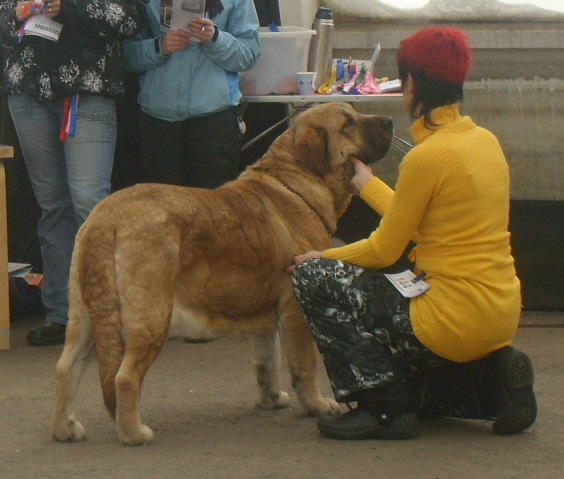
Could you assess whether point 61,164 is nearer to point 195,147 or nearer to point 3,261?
point 3,261

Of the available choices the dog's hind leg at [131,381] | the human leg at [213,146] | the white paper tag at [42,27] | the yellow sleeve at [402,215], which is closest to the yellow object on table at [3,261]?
the white paper tag at [42,27]

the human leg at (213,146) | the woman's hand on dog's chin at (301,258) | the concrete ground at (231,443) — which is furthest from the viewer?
the human leg at (213,146)

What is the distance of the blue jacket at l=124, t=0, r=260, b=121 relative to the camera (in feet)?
16.4

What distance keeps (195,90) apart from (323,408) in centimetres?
196

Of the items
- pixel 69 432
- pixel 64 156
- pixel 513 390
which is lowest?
pixel 69 432

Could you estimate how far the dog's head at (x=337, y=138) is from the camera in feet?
13.0

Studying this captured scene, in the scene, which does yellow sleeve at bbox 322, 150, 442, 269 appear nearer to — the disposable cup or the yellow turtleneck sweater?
the yellow turtleneck sweater

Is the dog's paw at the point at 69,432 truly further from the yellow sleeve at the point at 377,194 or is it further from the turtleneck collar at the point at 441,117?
the turtleneck collar at the point at 441,117

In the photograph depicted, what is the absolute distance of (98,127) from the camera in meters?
4.90

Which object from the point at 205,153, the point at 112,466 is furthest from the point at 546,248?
the point at 112,466

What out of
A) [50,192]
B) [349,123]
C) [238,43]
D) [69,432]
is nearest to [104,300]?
[69,432]

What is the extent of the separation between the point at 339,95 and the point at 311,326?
6.72 ft

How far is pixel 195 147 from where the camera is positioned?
16.8 ft

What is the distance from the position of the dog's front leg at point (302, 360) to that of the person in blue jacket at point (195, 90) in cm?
153
